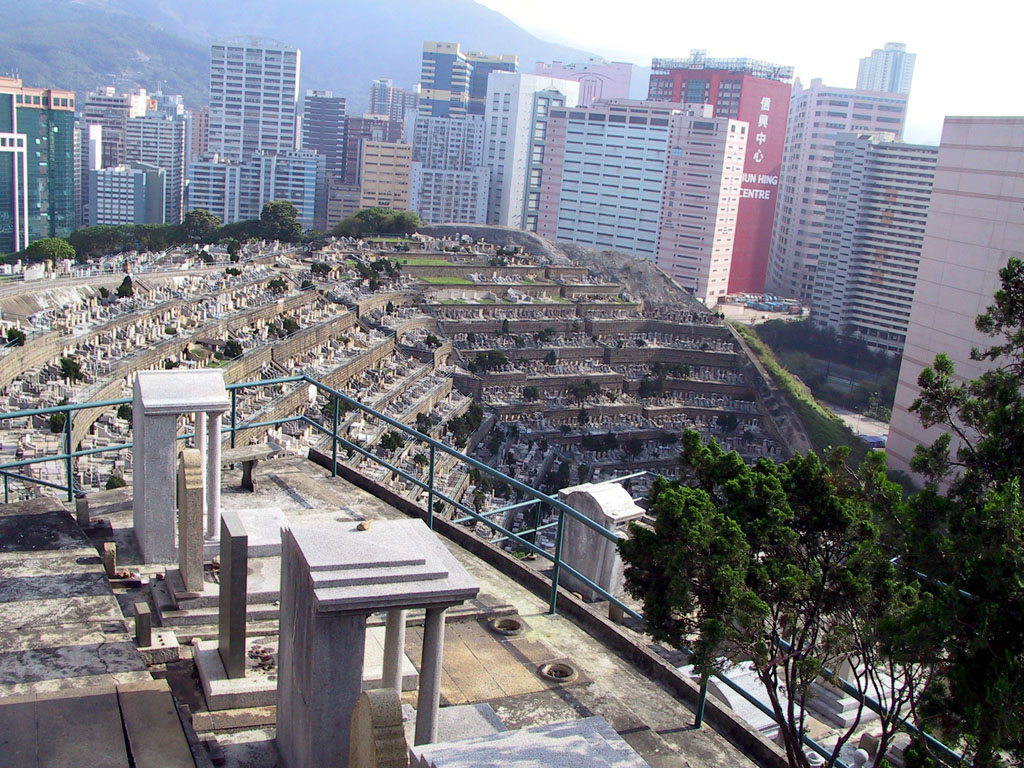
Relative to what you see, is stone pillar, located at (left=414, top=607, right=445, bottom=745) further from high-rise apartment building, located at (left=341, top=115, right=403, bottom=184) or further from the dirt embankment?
high-rise apartment building, located at (left=341, top=115, right=403, bottom=184)

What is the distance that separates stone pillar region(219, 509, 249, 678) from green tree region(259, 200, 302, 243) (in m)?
42.3

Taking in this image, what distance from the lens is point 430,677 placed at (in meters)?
2.65

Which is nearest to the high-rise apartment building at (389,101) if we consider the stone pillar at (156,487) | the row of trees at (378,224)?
the row of trees at (378,224)

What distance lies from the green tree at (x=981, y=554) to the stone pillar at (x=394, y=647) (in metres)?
1.30

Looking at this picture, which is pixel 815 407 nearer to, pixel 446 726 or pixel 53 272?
pixel 53 272

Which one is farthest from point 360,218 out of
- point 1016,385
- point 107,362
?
point 1016,385

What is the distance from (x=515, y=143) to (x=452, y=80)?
2883 cm

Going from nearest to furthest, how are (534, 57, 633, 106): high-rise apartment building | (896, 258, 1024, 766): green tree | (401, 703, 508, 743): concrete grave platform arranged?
(896, 258, 1024, 766): green tree → (401, 703, 508, 743): concrete grave platform → (534, 57, 633, 106): high-rise apartment building

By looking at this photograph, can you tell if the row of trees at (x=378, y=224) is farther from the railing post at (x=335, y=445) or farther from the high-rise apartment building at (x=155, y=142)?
the railing post at (x=335, y=445)

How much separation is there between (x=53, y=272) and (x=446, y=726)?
32267mm

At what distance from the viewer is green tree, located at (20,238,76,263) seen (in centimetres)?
3653

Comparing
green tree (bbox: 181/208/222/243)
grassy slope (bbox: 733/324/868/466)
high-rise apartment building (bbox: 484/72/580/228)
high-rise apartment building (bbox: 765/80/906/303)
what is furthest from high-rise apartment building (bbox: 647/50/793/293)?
green tree (bbox: 181/208/222/243)

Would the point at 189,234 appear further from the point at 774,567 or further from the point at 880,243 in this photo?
the point at 774,567

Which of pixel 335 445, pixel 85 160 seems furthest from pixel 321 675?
pixel 85 160
